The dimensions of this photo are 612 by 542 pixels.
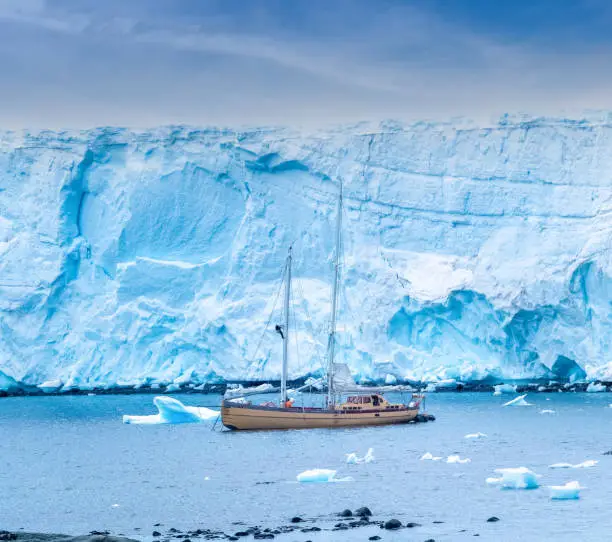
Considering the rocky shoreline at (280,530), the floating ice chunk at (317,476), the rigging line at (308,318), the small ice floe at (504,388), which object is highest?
the rigging line at (308,318)

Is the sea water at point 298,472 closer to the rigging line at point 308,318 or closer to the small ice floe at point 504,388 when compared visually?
the small ice floe at point 504,388

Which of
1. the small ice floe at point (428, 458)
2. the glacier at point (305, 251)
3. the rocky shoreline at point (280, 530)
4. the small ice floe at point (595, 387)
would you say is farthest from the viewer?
the small ice floe at point (595, 387)

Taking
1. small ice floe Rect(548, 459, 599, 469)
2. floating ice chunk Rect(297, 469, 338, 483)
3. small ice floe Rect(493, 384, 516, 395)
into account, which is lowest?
floating ice chunk Rect(297, 469, 338, 483)

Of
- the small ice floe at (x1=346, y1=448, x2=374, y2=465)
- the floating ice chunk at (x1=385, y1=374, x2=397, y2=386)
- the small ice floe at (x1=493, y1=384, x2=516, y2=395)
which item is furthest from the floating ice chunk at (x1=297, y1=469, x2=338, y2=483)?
the small ice floe at (x1=493, y1=384, x2=516, y2=395)

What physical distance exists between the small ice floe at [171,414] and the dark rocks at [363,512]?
40.1 ft

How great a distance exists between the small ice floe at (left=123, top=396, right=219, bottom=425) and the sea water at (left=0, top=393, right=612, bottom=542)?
298 millimetres

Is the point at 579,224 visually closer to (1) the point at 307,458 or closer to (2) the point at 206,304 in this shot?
(2) the point at 206,304

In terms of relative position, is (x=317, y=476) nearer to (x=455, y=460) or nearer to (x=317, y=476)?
(x=317, y=476)

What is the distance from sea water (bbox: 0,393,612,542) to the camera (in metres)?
12.8

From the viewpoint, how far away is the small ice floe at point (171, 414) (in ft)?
81.8

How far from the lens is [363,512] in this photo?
13.0 meters

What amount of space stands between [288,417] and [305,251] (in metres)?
10.4

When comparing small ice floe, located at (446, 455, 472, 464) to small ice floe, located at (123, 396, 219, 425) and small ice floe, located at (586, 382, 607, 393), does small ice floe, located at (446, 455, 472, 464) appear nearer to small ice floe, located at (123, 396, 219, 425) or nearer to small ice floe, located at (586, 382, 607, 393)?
small ice floe, located at (123, 396, 219, 425)

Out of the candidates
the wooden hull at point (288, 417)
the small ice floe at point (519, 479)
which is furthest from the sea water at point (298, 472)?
the wooden hull at point (288, 417)
